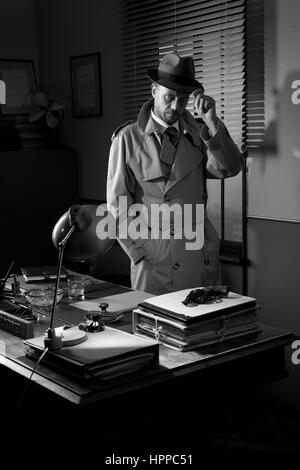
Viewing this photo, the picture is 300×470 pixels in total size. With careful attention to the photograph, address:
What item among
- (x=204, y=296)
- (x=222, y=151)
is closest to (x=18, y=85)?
(x=222, y=151)

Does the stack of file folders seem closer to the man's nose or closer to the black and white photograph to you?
the black and white photograph

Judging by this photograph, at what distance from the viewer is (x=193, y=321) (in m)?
2.17

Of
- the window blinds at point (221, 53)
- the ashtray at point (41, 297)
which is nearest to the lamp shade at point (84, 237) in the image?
the ashtray at point (41, 297)

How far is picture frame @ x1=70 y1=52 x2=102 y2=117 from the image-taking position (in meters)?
4.70

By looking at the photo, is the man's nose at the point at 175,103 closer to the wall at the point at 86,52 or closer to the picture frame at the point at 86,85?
the wall at the point at 86,52

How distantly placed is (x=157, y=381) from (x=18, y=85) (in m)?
3.61

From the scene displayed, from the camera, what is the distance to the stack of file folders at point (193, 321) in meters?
2.18

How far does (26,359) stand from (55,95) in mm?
3287

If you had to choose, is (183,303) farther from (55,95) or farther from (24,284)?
(55,95)

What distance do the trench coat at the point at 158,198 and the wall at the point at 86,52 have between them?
1.25 m

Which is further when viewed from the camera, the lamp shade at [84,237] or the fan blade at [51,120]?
the fan blade at [51,120]

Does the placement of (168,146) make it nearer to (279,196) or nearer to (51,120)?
(279,196)

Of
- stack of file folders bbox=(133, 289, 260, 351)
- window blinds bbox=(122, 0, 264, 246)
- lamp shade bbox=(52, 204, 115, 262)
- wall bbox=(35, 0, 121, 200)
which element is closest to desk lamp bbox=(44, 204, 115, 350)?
lamp shade bbox=(52, 204, 115, 262)

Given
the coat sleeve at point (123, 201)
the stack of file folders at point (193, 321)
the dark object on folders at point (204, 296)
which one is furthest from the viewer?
the coat sleeve at point (123, 201)
